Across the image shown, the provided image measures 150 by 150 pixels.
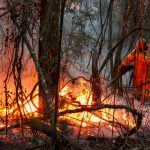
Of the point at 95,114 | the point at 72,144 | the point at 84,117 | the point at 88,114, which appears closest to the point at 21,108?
the point at 95,114

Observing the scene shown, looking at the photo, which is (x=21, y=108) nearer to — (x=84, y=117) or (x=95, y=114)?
(x=95, y=114)

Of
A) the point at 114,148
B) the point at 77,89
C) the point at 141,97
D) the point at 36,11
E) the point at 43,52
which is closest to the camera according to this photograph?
the point at 114,148

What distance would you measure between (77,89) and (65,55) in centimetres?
269

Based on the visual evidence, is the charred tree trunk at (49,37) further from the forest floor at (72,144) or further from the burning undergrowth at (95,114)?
the forest floor at (72,144)

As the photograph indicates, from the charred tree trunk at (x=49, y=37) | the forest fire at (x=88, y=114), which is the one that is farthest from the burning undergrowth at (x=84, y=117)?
the charred tree trunk at (x=49, y=37)

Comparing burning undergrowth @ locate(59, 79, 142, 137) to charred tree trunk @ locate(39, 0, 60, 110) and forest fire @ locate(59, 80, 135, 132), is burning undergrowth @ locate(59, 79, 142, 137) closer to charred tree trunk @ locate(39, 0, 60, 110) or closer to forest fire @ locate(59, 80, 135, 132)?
forest fire @ locate(59, 80, 135, 132)

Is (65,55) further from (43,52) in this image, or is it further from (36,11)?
(36,11)

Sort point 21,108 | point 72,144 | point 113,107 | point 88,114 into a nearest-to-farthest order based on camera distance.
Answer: point 72,144
point 113,107
point 21,108
point 88,114

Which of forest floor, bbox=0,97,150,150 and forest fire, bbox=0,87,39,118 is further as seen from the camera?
forest fire, bbox=0,87,39,118

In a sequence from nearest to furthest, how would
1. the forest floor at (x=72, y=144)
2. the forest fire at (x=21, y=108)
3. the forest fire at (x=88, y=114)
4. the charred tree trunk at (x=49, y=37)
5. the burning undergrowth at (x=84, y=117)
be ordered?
1. the forest floor at (x=72, y=144)
2. the burning undergrowth at (x=84, y=117)
3. the forest fire at (x=21, y=108)
4. the forest fire at (x=88, y=114)
5. the charred tree trunk at (x=49, y=37)

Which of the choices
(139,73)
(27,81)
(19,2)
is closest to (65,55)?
(139,73)

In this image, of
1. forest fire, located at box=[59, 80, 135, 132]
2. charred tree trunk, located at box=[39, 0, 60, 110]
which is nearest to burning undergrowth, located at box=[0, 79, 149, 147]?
forest fire, located at box=[59, 80, 135, 132]

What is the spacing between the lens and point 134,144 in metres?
5.86

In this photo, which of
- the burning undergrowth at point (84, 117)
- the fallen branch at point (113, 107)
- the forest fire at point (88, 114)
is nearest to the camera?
the fallen branch at point (113, 107)
